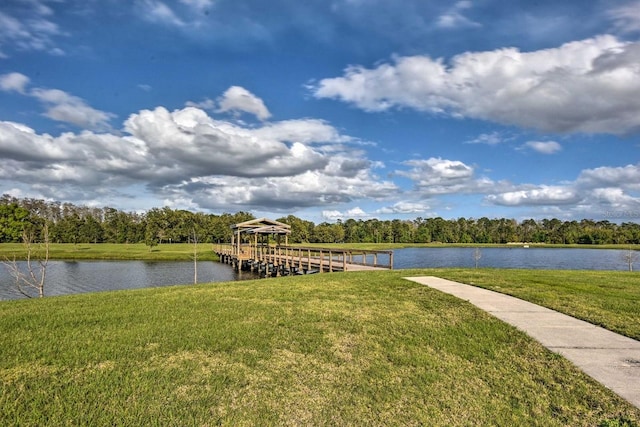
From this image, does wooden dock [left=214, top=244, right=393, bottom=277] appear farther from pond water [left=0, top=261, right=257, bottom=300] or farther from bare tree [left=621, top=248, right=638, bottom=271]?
bare tree [left=621, top=248, right=638, bottom=271]

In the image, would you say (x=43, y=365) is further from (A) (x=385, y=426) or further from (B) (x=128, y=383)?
(A) (x=385, y=426)

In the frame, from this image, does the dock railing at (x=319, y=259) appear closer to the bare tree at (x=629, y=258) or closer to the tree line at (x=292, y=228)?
the bare tree at (x=629, y=258)

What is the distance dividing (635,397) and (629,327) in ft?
10.1

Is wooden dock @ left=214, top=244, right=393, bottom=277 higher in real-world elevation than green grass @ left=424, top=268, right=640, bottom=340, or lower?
lower

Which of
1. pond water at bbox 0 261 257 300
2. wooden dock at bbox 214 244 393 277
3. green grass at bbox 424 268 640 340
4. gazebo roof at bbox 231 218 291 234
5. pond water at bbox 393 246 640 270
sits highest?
gazebo roof at bbox 231 218 291 234

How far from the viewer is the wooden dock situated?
20.0 metres

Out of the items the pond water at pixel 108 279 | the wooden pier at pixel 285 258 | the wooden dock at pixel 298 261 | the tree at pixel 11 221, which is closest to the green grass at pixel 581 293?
the wooden dock at pixel 298 261

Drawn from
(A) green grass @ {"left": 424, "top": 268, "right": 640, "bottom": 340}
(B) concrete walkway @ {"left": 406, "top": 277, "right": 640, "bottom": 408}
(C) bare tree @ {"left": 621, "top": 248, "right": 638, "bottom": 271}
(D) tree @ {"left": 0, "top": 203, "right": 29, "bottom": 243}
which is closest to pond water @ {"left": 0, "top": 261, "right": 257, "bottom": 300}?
(A) green grass @ {"left": 424, "top": 268, "right": 640, "bottom": 340}

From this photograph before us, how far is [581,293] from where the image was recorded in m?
8.87

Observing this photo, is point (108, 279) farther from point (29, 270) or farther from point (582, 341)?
point (582, 341)

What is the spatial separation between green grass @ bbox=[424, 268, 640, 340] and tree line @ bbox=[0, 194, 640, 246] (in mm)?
50388

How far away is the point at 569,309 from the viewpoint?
7.24 metres

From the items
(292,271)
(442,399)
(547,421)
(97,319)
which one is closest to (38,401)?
(97,319)

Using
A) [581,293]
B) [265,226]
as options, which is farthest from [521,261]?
[581,293]
